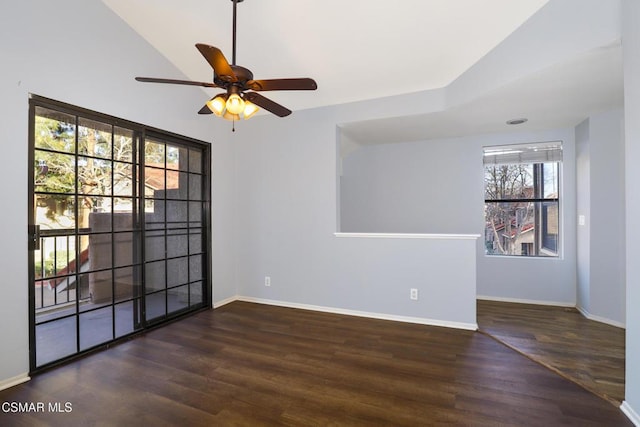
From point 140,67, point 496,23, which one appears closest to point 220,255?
point 140,67

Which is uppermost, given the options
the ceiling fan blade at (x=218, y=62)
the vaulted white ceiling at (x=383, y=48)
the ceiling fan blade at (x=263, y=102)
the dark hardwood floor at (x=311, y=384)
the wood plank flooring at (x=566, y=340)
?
the vaulted white ceiling at (x=383, y=48)

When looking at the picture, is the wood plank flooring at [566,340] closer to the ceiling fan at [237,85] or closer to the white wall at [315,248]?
the white wall at [315,248]

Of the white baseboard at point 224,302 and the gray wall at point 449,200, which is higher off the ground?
the gray wall at point 449,200

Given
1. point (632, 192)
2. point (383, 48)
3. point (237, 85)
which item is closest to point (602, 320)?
point (632, 192)

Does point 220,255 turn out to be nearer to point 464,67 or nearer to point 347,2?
point 347,2

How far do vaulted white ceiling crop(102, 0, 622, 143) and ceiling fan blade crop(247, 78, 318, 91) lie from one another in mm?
1019

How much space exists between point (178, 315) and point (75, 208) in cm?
165

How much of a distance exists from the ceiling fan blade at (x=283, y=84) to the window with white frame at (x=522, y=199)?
138 inches

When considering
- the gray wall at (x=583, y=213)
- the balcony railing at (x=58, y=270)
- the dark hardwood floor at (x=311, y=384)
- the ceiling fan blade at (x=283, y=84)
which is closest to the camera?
the dark hardwood floor at (x=311, y=384)

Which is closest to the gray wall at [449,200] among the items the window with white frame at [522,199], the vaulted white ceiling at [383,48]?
the window with white frame at [522,199]

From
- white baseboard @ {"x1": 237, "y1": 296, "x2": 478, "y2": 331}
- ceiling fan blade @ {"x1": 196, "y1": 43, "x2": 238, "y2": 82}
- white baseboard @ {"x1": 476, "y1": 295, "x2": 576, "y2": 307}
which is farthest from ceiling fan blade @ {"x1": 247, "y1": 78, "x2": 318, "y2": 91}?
white baseboard @ {"x1": 476, "y1": 295, "x2": 576, "y2": 307}

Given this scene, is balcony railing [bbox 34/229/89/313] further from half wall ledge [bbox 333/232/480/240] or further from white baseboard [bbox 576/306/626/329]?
white baseboard [bbox 576/306/626/329]

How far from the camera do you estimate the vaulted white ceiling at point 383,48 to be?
243 cm

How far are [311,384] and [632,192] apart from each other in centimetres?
240
